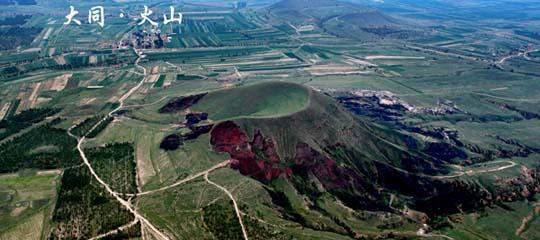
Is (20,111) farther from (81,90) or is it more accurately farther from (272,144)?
(272,144)

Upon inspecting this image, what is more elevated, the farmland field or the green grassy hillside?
the green grassy hillside

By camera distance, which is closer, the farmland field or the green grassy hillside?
the farmland field

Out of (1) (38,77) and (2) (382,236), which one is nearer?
(2) (382,236)

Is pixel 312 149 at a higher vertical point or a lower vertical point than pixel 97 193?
higher

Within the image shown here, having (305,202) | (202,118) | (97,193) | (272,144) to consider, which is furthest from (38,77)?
(305,202)

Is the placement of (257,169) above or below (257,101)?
below

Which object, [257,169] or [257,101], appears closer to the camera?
[257,169]

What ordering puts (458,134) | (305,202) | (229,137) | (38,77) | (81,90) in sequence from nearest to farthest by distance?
(305,202), (229,137), (458,134), (81,90), (38,77)

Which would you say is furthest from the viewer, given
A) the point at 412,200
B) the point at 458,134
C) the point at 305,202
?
the point at 458,134

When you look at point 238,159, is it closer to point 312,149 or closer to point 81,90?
point 312,149

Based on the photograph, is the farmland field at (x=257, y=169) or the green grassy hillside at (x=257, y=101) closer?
the farmland field at (x=257, y=169)

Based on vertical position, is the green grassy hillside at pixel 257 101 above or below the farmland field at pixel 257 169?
above
